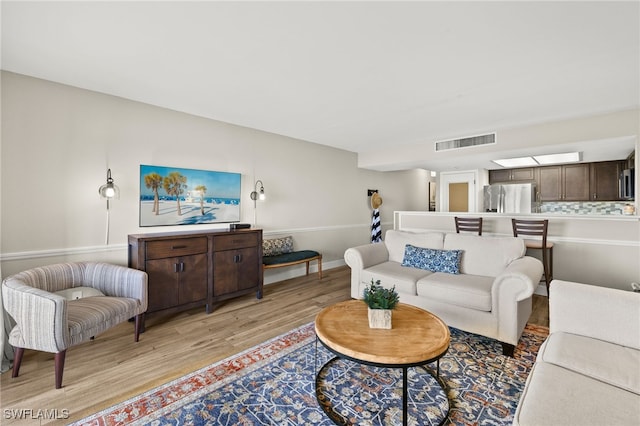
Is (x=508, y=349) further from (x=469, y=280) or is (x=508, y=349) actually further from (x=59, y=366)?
(x=59, y=366)

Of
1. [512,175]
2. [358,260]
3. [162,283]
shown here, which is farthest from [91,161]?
[512,175]

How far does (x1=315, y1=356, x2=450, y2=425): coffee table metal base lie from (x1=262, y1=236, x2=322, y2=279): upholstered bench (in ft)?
6.61

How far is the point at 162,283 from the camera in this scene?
294 centimetres

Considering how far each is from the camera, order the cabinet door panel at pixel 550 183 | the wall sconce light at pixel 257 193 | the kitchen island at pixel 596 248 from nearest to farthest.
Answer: the kitchen island at pixel 596 248 → the wall sconce light at pixel 257 193 → the cabinet door panel at pixel 550 183

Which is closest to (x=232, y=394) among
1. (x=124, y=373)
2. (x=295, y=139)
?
(x=124, y=373)

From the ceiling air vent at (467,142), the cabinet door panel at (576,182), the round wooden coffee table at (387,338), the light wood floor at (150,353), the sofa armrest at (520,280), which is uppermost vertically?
the ceiling air vent at (467,142)

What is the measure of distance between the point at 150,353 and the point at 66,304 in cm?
80

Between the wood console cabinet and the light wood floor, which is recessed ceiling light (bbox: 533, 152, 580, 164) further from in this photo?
the wood console cabinet

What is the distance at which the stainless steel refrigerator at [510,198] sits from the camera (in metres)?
6.15

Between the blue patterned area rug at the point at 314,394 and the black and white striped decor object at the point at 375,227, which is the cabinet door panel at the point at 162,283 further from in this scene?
the black and white striped decor object at the point at 375,227

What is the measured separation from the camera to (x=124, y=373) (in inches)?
83.3

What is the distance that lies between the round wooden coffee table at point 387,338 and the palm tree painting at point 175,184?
247 cm

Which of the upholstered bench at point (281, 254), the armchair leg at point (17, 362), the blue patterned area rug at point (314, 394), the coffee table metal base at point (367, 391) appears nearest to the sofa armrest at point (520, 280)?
the blue patterned area rug at point (314, 394)

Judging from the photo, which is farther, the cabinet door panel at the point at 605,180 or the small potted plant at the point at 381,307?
the cabinet door panel at the point at 605,180
